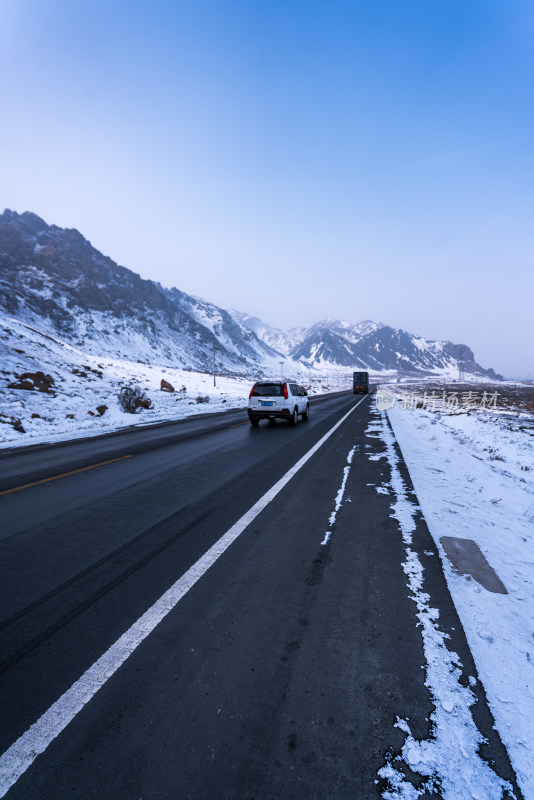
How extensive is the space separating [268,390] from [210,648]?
11568mm

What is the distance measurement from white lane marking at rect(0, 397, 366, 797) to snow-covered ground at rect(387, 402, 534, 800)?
6.84 feet

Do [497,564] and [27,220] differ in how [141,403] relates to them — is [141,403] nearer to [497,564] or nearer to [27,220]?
[497,564]

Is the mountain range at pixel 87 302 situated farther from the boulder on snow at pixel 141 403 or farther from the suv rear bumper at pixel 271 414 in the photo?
the suv rear bumper at pixel 271 414

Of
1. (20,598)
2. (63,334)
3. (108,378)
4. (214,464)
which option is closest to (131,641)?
(20,598)

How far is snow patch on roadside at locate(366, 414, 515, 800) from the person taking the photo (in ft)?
5.07

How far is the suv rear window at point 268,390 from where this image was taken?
13.6 meters

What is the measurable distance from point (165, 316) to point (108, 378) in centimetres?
16684

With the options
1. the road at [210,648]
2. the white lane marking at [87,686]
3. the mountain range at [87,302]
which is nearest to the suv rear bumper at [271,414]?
the road at [210,648]

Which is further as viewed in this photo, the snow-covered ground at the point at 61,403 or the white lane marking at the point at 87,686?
the snow-covered ground at the point at 61,403

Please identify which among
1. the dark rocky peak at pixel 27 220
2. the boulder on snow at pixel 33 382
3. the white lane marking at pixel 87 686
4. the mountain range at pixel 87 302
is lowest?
the white lane marking at pixel 87 686

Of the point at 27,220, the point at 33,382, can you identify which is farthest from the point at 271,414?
the point at 27,220

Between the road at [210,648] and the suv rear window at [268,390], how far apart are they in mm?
8564

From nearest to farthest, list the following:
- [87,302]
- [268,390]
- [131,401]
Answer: [268,390], [131,401], [87,302]

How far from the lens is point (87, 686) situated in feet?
6.66
